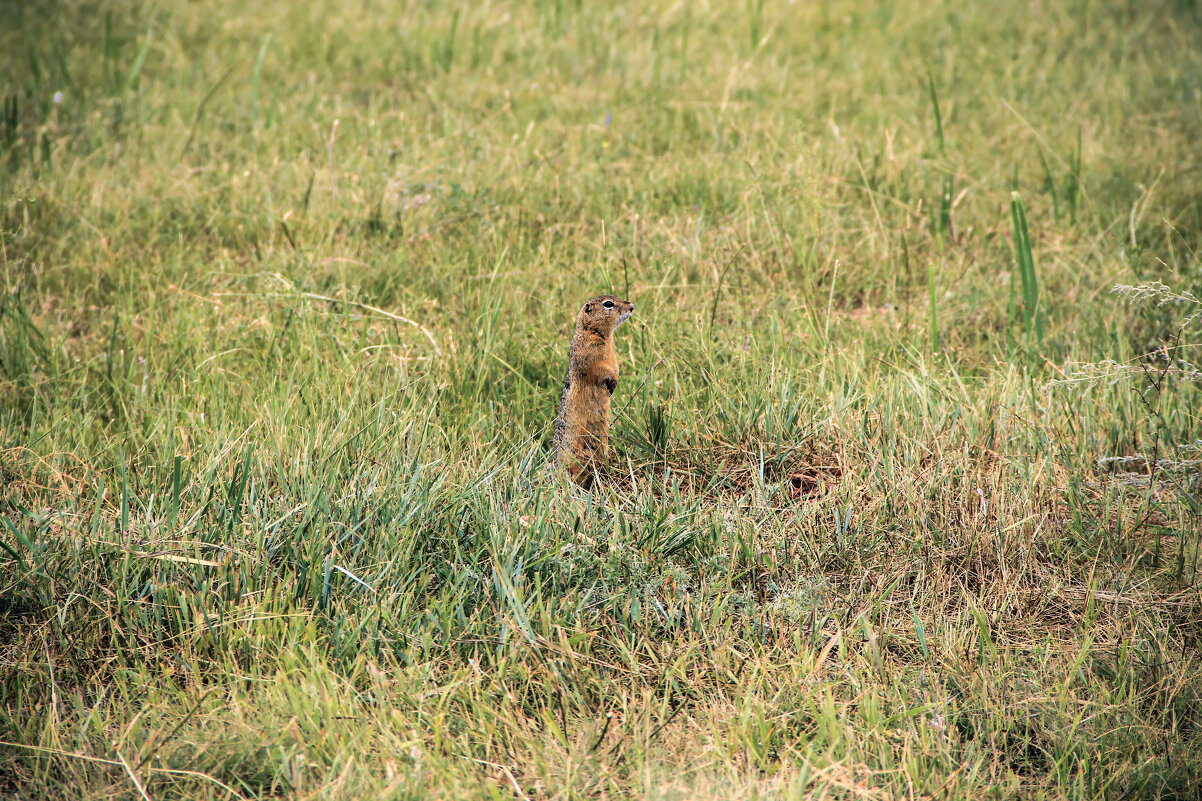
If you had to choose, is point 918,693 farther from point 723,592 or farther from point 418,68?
point 418,68

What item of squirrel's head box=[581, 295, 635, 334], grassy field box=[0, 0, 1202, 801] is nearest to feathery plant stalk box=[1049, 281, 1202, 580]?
grassy field box=[0, 0, 1202, 801]

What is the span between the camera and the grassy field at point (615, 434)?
7.47 feet

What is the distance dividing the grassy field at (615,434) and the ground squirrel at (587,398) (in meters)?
0.11

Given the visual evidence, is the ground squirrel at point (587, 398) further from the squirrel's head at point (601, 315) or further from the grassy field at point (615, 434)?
the grassy field at point (615, 434)

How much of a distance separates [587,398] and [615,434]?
322 millimetres

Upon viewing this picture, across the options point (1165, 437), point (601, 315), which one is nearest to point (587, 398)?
point (601, 315)

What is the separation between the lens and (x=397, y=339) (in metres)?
3.84

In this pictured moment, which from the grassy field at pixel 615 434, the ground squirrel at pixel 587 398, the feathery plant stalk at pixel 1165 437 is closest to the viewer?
the grassy field at pixel 615 434

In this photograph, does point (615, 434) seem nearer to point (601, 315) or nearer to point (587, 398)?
point (587, 398)

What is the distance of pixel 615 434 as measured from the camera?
11.0 ft

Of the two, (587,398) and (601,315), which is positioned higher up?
(601,315)

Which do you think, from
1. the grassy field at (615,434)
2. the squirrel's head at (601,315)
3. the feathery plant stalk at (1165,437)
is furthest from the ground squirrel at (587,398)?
the feathery plant stalk at (1165,437)

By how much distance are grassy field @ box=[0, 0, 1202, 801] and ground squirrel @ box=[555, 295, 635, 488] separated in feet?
0.37

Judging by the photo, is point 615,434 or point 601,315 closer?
point 601,315
